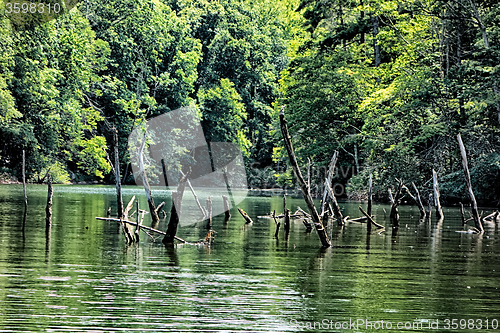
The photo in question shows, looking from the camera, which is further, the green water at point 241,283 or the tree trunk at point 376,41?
the tree trunk at point 376,41

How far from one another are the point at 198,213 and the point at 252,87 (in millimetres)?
Result: 43291

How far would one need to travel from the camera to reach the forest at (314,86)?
3528 cm

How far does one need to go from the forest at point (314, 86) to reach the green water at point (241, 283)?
1058 cm

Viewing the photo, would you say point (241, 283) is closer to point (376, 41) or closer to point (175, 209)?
point (175, 209)

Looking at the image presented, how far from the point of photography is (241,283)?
12.9 metres

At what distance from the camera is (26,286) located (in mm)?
11586

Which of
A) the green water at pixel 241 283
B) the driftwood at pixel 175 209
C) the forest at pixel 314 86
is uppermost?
the forest at pixel 314 86

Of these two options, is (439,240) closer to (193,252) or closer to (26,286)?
(193,252)

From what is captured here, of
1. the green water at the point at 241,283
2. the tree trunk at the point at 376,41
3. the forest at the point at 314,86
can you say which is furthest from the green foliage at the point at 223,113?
the green water at the point at 241,283

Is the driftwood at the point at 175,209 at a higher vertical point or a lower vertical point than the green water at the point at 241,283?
higher

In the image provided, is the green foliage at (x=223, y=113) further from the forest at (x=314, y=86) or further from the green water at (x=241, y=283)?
the green water at (x=241, y=283)

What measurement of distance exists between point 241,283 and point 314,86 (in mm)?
32320

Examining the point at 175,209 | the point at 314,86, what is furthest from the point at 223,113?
the point at 175,209

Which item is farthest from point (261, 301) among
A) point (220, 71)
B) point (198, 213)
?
point (220, 71)
